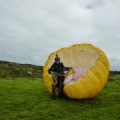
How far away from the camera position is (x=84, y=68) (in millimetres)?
22297

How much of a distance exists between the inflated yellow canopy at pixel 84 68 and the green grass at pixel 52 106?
0.72m

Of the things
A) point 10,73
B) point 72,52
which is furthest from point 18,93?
point 10,73

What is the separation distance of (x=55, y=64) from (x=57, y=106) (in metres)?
3.21

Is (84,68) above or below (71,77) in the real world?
above

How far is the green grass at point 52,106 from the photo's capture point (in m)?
16.6

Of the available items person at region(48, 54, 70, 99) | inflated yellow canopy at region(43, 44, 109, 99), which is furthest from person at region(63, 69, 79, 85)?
person at region(48, 54, 70, 99)

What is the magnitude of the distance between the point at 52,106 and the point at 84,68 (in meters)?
4.83

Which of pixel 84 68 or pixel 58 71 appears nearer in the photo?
pixel 58 71

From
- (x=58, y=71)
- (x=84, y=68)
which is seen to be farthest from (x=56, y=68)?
(x=84, y=68)

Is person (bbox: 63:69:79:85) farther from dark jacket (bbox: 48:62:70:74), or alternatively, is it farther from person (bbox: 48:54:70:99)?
dark jacket (bbox: 48:62:70:74)

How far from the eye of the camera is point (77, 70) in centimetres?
2247

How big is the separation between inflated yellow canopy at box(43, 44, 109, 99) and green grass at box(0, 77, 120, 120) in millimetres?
724

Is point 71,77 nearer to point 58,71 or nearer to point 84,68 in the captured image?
point 84,68

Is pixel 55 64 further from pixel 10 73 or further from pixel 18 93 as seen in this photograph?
pixel 10 73
